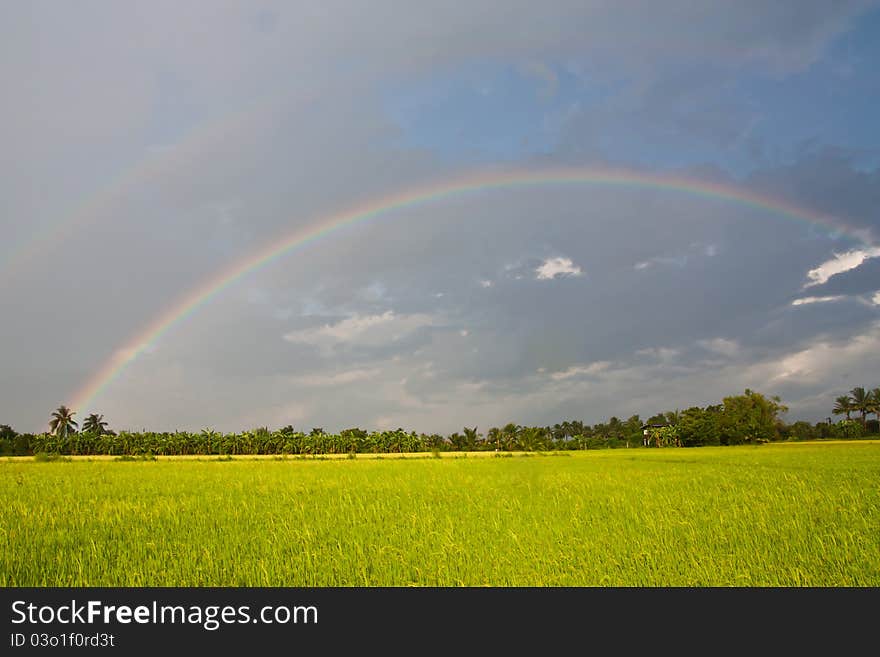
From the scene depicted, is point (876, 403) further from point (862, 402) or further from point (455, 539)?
point (455, 539)

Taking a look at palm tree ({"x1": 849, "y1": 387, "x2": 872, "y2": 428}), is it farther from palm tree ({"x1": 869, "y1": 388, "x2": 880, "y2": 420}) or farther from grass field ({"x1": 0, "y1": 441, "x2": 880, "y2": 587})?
grass field ({"x1": 0, "y1": 441, "x2": 880, "y2": 587})

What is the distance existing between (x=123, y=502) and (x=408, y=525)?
8340 mm

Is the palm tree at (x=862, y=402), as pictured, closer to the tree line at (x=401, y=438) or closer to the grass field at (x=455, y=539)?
the tree line at (x=401, y=438)

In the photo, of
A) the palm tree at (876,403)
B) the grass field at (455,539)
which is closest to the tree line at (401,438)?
the palm tree at (876,403)

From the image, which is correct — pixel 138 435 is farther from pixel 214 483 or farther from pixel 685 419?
pixel 685 419

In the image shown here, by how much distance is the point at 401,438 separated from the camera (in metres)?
85.6

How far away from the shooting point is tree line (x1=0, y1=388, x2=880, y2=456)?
3066 inches

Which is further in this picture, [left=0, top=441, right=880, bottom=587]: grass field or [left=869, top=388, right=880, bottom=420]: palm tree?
[left=869, top=388, right=880, bottom=420]: palm tree

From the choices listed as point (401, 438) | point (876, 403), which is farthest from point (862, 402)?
point (401, 438)

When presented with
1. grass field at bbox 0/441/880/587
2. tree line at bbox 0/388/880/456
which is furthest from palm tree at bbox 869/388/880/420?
grass field at bbox 0/441/880/587

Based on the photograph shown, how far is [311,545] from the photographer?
8.56 meters

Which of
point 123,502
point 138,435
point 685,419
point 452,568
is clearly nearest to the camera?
point 452,568

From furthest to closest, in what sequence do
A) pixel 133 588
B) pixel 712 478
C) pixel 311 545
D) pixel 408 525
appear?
1. pixel 712 478
2. pixel 408 525
3. pixel 311 545
4. pixel 133 588
